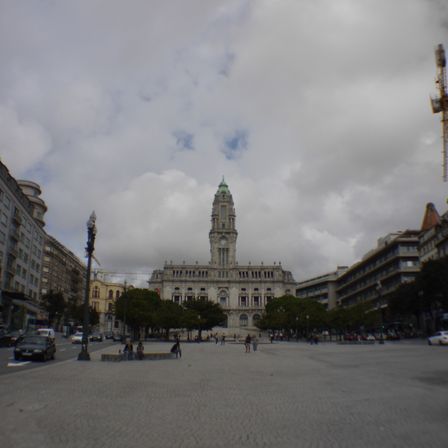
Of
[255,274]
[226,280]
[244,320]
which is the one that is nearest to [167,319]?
[244,320]

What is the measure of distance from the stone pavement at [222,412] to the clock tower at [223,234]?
140229 millimetres

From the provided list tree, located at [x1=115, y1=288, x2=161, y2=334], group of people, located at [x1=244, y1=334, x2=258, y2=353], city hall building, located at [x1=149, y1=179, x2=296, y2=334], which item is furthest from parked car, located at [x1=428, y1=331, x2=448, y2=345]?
city hall building, located at [x1=149, y1=179, x2=296, y2=334]

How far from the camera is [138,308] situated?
74.9 m

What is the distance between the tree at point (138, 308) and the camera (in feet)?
234

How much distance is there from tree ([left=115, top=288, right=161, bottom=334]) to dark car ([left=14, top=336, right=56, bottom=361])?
139ft

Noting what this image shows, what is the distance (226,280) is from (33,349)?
431ft

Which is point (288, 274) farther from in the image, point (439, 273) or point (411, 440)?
point (411, 440)

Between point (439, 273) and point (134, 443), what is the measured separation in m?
56.1

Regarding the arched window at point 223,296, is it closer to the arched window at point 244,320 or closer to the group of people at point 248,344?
the arched window at point 244,320

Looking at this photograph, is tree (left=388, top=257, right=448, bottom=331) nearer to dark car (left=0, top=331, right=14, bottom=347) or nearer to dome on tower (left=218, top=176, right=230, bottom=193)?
dark car (left=0, top=331, right=14, bottom=347)

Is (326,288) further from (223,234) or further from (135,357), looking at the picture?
(135,357)

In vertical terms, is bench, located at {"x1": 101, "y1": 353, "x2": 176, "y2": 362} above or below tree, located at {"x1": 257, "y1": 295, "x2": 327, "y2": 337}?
below

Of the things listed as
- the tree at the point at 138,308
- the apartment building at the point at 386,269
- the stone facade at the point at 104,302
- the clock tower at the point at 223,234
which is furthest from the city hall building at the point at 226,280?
the tree at the point at 138,308

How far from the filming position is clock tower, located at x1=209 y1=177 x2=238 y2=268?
158 metres
